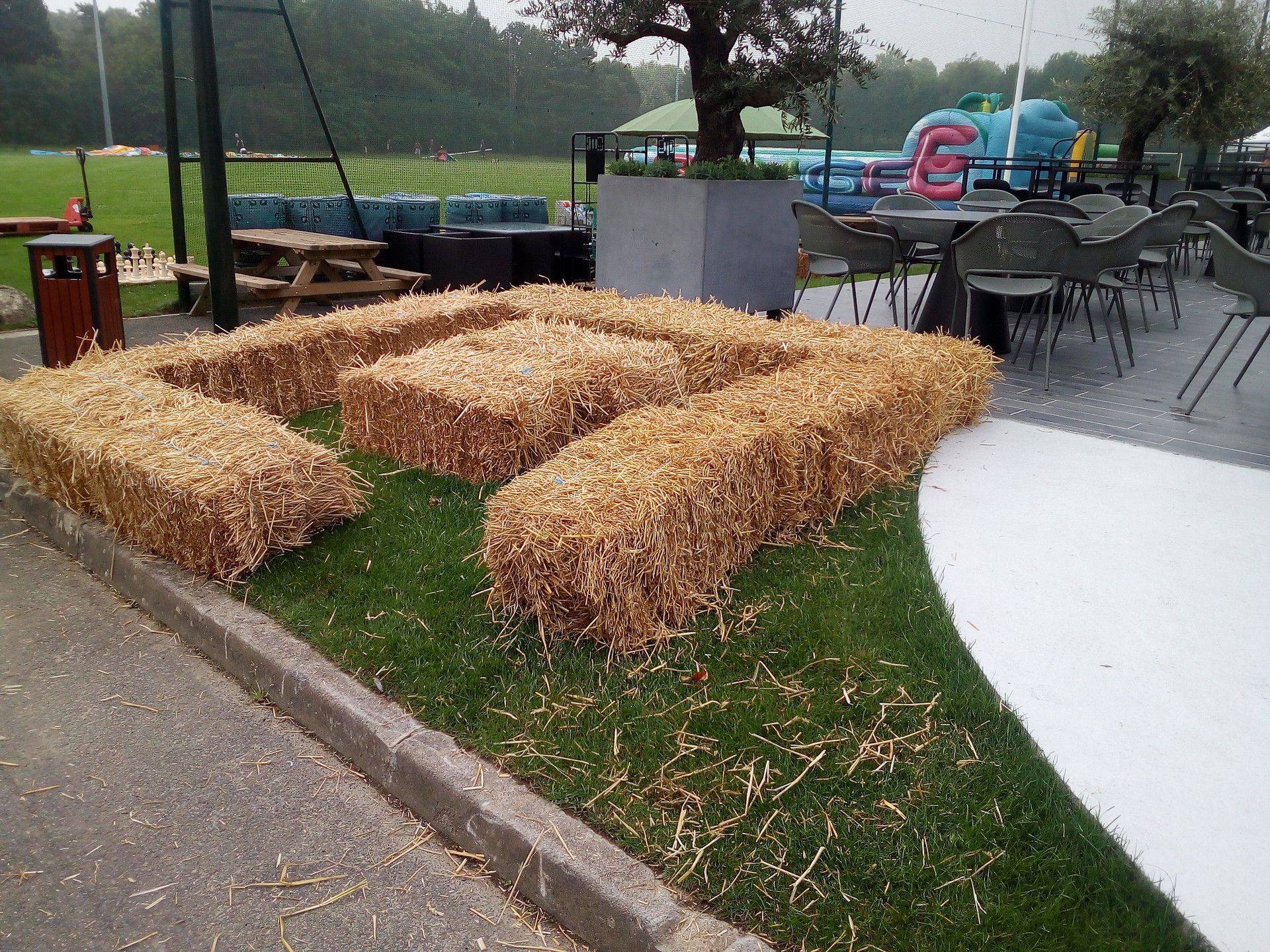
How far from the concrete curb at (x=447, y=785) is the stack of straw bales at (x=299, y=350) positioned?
1649 millimetres

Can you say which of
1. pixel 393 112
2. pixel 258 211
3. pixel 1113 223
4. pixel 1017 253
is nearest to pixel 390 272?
pixel 258 211

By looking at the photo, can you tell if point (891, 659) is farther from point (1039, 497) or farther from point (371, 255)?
point (371, 255)

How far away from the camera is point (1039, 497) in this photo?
4.34 m

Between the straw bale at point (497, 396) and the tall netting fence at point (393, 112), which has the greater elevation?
the tall netting fence at point (393, 112)

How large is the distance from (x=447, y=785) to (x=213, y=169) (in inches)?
220

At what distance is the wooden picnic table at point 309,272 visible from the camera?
8.06 m

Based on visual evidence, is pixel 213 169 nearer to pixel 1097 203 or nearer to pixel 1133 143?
pixel 1097 203

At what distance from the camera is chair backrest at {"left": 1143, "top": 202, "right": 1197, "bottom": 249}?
6994 mm

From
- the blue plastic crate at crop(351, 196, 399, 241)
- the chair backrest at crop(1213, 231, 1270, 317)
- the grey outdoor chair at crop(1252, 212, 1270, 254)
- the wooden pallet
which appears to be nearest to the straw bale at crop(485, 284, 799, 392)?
the chair backrest at crop(1213, 231, 1270, 317)

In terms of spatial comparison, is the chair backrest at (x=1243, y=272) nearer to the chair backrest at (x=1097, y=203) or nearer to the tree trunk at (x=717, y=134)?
the tree trunk at (x=717, y=134)

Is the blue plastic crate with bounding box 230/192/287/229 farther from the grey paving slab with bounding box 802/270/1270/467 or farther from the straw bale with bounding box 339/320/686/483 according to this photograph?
the straw bale with bounding box 339/320/686/483

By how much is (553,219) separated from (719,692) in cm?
1715

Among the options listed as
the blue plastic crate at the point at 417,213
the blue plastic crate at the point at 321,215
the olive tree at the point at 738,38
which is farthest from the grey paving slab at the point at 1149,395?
the blue plastic crate at the point at 321,215

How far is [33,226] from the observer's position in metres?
12.1
